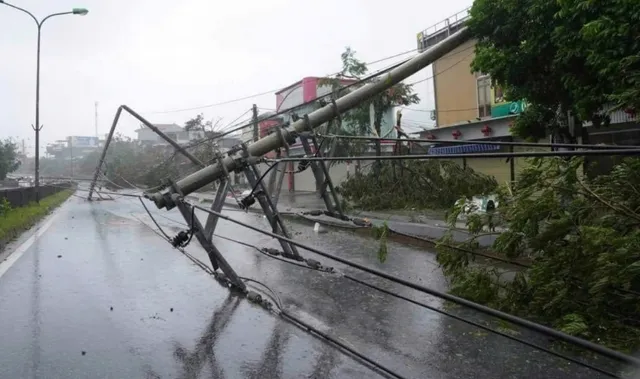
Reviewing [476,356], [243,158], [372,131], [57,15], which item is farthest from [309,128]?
[57,15]

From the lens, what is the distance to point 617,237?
4.89 meters

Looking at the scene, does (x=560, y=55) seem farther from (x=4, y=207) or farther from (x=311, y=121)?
(x=4, y=207)

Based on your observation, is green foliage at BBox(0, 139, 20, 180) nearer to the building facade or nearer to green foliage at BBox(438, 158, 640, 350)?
the building facade

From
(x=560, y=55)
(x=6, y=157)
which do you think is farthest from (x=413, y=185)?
(x=6, y=157)

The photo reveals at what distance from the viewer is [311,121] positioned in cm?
972

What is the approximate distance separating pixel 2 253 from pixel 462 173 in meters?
11.1

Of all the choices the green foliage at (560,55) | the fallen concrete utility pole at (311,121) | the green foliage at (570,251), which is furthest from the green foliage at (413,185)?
the green foliage at (570,251)

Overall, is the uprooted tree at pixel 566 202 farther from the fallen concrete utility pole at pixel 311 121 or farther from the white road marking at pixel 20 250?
the white road marking at pixel 20 250

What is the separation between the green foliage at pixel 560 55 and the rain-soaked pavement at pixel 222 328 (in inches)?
128

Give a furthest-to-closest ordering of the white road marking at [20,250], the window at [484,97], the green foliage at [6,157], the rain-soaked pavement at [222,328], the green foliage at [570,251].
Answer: the green foliage at [6,157], the window at [484,97], the white road marking at [20,250], the green foliage at [570,251], the rain-soaked pavement at [222,328]

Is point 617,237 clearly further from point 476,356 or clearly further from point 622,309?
point 476,356

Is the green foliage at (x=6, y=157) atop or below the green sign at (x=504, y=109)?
atop

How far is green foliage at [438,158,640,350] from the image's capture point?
479 cm

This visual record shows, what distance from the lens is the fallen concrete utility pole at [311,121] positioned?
8133 millimetres
